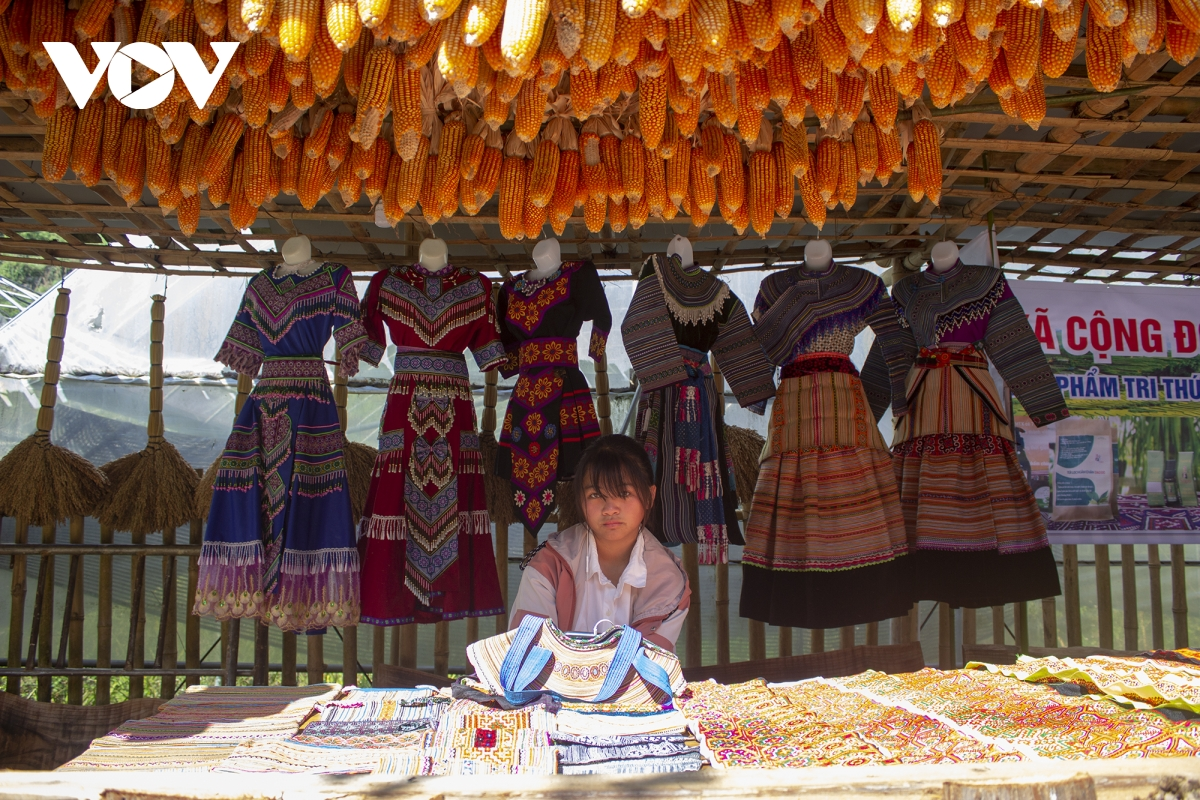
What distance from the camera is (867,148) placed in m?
2.93

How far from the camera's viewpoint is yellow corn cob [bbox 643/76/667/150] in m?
2.52

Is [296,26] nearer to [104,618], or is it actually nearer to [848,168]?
[848,168]

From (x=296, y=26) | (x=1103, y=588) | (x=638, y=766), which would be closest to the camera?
(x=638, y=766)

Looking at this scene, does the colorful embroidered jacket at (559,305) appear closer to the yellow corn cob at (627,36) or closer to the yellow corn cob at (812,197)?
the yellow corn cob at (812,197)

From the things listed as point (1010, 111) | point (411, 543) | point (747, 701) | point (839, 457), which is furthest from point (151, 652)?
point (1010, 111)

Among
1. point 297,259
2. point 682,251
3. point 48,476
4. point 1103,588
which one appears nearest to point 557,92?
point 682,251

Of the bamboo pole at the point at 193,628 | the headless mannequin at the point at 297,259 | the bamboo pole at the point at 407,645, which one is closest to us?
the headless mannequin at the point at 297,259

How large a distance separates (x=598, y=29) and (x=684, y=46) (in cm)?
24

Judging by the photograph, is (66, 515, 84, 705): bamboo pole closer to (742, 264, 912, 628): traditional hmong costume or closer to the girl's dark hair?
the girl's dark hair

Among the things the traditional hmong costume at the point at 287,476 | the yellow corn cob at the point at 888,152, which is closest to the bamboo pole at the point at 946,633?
the yellow corn cob at the point at 888,152

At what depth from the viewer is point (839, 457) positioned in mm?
3893

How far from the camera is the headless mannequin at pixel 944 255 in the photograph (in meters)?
4.16

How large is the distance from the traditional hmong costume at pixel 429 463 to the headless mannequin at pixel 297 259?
27 centimetres

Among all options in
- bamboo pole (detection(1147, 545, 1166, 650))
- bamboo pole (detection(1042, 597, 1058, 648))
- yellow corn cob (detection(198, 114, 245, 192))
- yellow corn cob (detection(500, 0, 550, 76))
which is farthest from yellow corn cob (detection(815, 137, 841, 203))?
bamboo pole (detection(1147, 545, 1166, 650))
